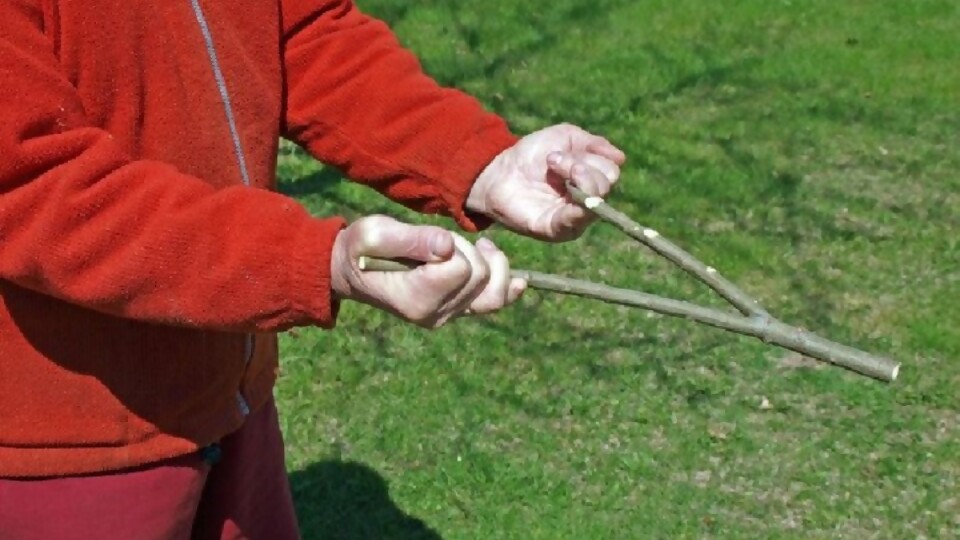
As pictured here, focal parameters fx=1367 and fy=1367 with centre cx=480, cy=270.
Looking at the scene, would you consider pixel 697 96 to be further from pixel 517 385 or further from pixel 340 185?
pixel 517 385

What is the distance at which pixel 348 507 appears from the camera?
121 inches

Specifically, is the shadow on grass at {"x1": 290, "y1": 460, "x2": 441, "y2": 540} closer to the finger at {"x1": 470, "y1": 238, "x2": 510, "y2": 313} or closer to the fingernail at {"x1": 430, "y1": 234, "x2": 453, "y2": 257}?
the finger at {"x1": 470, "y1": 238, "x2": 510, "y2": 313}

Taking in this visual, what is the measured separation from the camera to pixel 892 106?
16.4 ft

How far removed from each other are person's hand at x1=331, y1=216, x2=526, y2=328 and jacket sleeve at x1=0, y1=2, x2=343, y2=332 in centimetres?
3

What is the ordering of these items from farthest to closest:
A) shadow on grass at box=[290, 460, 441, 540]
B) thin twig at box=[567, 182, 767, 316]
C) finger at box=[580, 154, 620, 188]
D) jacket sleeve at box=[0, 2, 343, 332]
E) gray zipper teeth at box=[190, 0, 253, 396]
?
1. shadow on grass at box=[290, 460, 441, 540]
2. finger at box=[580, 154, 620, 188]
3. gray zipper teeth at box=[190, 0, 253, 396]
4. thin twig at box=[567, 182, 767, 316]
5. jacket sleeve at box=[0, 2, 343, 332]

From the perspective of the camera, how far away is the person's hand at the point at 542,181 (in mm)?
1640

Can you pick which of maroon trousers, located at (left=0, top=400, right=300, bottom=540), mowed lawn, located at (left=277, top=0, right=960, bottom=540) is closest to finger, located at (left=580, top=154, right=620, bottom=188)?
maroon trousers, located at (left=0, top=400, right=300, bottom=540)

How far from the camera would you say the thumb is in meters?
1.28

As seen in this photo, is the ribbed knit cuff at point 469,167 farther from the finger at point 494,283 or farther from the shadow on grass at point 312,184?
the shadow on grass at point 312,184

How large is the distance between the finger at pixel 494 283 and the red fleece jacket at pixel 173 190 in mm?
149

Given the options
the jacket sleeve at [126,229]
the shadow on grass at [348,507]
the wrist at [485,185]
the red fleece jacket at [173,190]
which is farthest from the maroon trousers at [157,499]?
the shadow on grass at [348,507]

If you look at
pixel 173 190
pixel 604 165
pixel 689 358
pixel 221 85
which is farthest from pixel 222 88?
pixel 689 358

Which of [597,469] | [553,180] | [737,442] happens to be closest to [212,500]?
[553,180]

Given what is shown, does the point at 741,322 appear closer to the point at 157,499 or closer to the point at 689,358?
the point at 157,499
